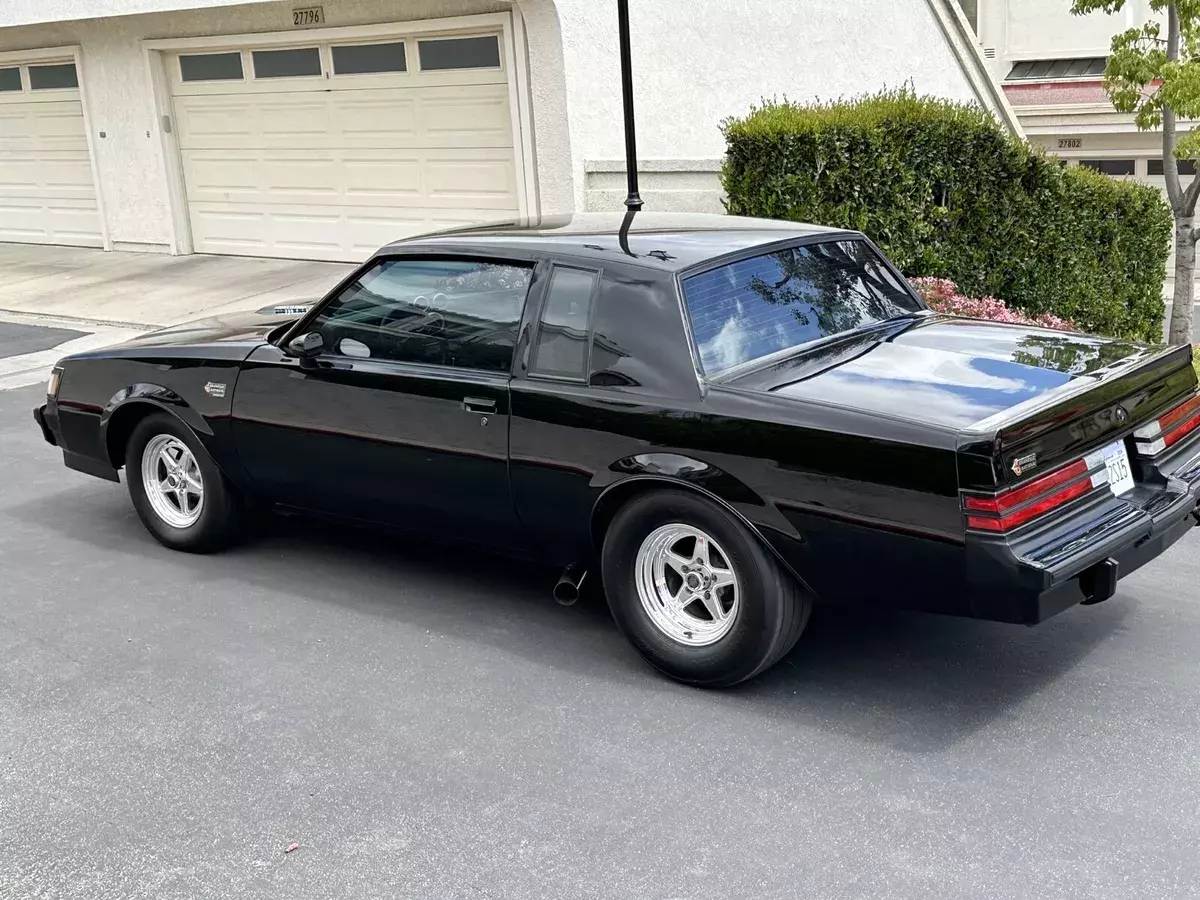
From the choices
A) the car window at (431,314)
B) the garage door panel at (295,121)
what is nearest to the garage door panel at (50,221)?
the garage door panel at (295,121)

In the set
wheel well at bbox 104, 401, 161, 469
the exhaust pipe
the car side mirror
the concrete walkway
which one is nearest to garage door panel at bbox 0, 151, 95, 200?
the concrete walkway

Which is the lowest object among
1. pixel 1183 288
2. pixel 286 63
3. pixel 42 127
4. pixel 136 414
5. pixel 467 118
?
pixel 1183 288

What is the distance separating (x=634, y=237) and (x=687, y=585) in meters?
1.41

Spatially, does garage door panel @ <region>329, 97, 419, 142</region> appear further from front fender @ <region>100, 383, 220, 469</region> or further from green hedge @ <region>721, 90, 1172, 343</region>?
front fender @ <region>100, 383, 220, 469</region>

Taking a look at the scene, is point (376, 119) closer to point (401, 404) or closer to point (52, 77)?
point (52, 77)

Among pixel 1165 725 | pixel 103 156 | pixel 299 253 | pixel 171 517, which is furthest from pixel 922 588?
pixel 103 156

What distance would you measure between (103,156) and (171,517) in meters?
12.7

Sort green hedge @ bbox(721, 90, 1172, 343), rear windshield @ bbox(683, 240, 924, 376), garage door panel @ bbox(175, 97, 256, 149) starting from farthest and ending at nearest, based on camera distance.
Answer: garage door panel @ bbox(175, 97, 256, 149) < green hedge @ bbox(721, 90, 1172, 343) < rear windshield @ bbox(683, 240, 924, 376)

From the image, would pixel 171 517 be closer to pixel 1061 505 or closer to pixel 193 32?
pixel 1061 505

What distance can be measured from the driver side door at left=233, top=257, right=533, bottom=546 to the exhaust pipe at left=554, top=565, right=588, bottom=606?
0.93ft

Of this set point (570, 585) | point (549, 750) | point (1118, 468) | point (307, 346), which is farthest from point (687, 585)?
point (307, 346)

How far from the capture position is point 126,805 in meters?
3.93

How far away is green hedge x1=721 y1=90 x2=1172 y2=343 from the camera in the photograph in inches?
363

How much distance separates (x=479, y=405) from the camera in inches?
196
